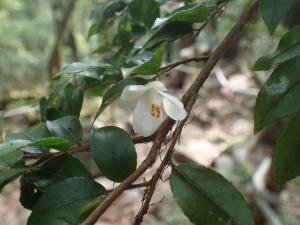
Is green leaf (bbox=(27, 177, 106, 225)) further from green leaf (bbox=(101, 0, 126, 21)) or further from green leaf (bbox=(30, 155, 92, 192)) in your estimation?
green leaf (bbox=(101, 0, 126, 21))

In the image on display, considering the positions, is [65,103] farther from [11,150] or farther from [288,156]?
[288,156]

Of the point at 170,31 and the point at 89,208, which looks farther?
the point at 170,31

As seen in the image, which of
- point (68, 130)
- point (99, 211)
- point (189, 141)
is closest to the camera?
point (99, 211)

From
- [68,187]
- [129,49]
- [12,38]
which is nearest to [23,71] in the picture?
[12,38]

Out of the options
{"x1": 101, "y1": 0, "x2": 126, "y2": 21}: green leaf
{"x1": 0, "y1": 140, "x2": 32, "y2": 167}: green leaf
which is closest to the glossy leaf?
{"x1": 0, "y1": 140, "x2": 32, "y2": 167}: green leaf

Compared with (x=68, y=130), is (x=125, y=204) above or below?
below

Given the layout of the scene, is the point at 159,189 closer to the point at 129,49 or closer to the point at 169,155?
the point at 129,49

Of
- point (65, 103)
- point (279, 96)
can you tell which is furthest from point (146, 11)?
point (279, 96)
